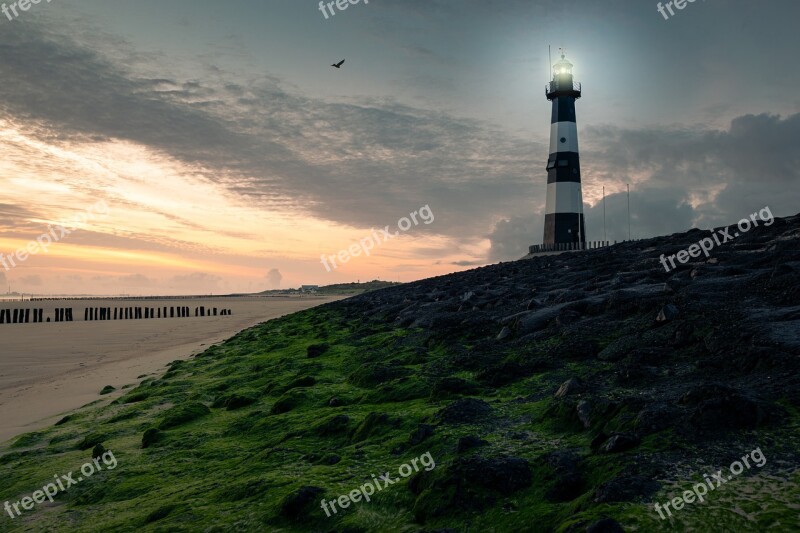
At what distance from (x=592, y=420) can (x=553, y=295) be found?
29.1 ft

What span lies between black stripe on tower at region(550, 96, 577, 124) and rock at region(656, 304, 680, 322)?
45390 millimetres

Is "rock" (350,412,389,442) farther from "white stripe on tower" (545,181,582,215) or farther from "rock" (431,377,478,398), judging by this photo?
"white stripe on tower" (545,181,582,215)

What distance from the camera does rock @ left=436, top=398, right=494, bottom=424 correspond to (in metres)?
6.24

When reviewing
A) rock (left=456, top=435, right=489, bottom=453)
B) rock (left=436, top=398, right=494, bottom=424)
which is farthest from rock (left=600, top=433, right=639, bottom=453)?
rock (left=436, top=398, right=494, bottom=424)

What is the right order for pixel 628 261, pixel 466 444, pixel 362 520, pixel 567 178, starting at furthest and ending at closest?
pixel 567 178 < pixel 628 261 < pixel 466 444 < pixel 362 520

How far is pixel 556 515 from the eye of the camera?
400cm

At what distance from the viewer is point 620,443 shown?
15.3 feet

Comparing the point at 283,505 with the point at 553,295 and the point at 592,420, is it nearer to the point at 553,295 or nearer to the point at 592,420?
the point at 592,420

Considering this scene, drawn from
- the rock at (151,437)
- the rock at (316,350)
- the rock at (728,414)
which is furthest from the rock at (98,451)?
the rock at (728,414)

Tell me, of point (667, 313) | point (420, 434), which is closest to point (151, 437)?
point (420, 434)

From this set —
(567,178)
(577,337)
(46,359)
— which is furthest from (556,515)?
(567,178)

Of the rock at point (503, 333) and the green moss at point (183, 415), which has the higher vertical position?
the rock at point (503, 333)

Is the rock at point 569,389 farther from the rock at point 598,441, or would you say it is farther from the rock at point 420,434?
the rock at point 420,434

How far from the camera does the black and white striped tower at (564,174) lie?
4916 cm
